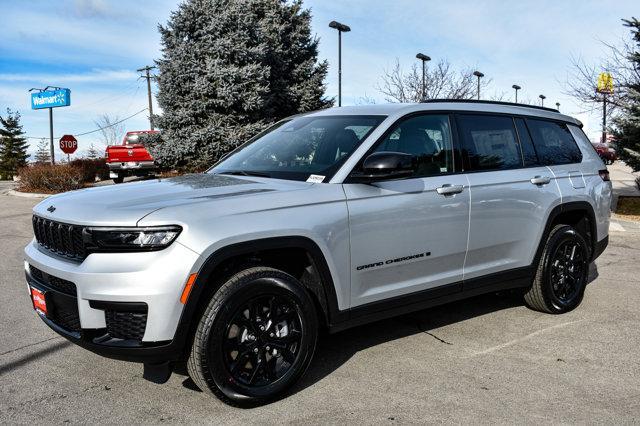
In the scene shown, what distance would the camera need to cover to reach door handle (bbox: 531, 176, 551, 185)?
189 inches

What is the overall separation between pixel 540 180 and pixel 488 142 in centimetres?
62

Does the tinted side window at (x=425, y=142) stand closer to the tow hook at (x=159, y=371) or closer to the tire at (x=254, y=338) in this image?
the tire at (x=254, y=338)

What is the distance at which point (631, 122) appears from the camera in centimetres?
1241

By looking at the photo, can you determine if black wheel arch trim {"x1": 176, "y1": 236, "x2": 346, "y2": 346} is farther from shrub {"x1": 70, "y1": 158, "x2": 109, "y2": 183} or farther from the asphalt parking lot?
shrub {"x1": 70, "y1": 158, "x2": 109, "y2": 183}

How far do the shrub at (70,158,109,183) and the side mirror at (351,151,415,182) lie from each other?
876 inches

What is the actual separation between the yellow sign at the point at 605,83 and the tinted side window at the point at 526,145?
11.6 m

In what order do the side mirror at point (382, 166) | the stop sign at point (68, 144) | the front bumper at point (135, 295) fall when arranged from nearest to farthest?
the front bumper at point (135, 295) < the side mirror at point (382, 166) < the stop sign at point (68, 144)

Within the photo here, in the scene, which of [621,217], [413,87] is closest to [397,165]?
[621,217]

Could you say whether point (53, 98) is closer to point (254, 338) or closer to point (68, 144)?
point (68, 144)

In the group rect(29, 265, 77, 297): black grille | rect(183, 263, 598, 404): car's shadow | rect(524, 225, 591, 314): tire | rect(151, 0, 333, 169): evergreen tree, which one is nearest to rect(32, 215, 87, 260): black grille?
rect(29, 265, 77, 297): black grille

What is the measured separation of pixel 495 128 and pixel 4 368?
13.4 feet

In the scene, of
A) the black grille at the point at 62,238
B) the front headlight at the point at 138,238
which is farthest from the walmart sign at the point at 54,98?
the front headlight at the point at 138,238

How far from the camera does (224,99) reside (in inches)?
697

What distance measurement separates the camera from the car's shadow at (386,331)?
389cm
